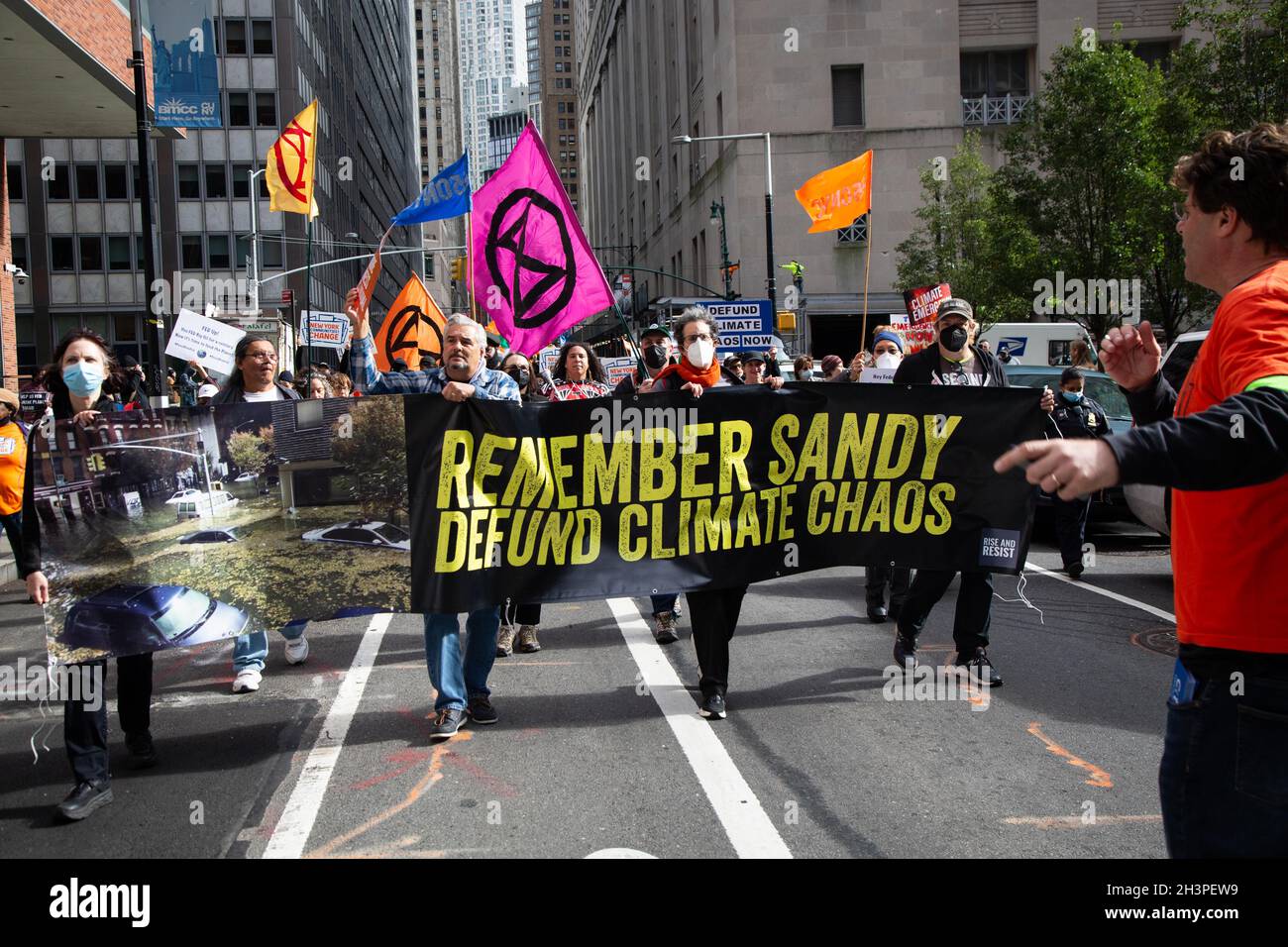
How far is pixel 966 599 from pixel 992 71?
42867 mm

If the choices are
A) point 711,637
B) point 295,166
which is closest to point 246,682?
point 711,637

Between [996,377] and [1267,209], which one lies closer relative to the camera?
[1267,209]

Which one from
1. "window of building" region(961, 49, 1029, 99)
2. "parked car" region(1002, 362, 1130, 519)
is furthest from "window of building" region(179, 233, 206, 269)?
"parked car" region(1002, 362, 1130, 519)

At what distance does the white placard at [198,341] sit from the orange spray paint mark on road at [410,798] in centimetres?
626

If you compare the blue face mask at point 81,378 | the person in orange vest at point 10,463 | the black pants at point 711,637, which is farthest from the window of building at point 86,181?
the black pants at point 711,637

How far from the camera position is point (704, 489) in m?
5.98

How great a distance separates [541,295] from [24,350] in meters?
54.4

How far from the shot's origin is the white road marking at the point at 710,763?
4.14m

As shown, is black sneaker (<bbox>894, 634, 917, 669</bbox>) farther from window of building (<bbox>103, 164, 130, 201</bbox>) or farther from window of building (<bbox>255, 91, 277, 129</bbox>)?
window of building (<bbox>103, 164, 130, 201</bbox>)

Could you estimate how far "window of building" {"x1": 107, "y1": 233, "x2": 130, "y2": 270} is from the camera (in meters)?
53.5

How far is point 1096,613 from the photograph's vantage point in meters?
8.47

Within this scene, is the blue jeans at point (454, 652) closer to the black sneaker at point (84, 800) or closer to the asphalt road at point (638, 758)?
the asphalt road at point (638, 758)
